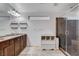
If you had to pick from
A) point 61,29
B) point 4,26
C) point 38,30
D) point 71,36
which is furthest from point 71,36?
point 4,26

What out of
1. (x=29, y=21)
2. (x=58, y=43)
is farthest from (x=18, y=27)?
(x=58, y=43)

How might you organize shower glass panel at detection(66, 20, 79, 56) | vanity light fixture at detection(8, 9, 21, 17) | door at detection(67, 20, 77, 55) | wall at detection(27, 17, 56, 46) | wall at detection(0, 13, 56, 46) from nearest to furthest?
1. shower glass panel at detection(66, 20, 79, 56)
2. door at detection(67, 20, 77, 55)
3. wall at detection(0, 13, 56, 46)
4. wall at detection(27, 17, 56, 46)
5. vanity light fixture at detection(8, 9, 21, 17)

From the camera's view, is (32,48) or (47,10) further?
(47,10)

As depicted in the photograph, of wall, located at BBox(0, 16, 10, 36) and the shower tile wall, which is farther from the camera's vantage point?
wall, located at BBox(0, 16, 10, 36)

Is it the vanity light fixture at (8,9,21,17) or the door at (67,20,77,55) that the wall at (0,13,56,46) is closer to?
the vanity light fixture at (8,9,21,17)

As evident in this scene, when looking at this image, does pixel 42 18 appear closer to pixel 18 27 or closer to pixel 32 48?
pixel 18 27

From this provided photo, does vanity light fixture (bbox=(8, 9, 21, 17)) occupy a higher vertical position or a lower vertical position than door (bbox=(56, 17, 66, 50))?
higher

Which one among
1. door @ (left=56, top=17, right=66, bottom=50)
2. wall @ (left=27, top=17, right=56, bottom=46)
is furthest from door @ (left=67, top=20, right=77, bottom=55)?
wall @ (left=27, top=17, right=56, bottom=46)

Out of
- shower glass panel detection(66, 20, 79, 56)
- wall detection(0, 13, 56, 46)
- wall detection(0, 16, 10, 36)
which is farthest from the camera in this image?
wall detection(0, 13, 56, 46)

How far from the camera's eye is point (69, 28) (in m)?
6.51

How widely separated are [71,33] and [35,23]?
178cm

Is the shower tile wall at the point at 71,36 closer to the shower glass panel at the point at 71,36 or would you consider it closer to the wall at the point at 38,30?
the shower glass panel at the point at 71,36

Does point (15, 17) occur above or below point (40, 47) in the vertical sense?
above

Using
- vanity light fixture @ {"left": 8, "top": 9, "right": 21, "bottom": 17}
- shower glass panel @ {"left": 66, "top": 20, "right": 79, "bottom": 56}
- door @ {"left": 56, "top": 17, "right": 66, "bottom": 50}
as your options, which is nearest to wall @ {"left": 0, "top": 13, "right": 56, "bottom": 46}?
door @ {"left": 56, "top": 17, "right": 66, "bottom": 50}
